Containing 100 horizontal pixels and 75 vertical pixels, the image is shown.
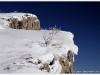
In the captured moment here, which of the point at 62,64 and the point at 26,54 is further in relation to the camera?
the point at 62,64

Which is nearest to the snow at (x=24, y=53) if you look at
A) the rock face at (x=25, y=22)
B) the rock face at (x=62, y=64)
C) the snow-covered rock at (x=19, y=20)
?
the rock face at (x=62, y=64)

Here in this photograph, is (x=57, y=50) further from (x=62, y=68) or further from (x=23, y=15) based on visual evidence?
(x=23, y=15)

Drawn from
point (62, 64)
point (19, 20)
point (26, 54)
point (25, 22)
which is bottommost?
point (62, 64)

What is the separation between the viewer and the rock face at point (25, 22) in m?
23.0

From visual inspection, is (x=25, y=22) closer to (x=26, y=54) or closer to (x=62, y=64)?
(x=62, y=64)

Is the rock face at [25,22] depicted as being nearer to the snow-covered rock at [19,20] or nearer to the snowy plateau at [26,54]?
the snow-covered rock at [19,20]

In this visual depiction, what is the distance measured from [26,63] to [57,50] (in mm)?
2749

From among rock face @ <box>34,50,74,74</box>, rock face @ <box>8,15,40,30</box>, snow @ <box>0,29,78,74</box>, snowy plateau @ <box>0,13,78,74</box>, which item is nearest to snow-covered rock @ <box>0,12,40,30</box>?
rock face @ <box>8,15,40,30</box>

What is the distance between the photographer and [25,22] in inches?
974

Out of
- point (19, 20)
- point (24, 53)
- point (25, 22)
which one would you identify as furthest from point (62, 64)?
point (25, 22)

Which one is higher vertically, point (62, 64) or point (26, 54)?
point (26, 54)

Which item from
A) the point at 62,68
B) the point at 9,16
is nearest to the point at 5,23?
the point at 9,16

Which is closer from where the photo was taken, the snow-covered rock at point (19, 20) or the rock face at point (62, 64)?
the rock face at point (62, 64)

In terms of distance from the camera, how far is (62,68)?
1165 centimetres
